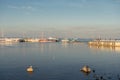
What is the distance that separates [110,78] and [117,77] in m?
1.20

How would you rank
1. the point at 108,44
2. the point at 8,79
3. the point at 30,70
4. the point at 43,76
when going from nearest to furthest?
1. the point at 8,79
2. the point at 43,76
3. the point at 30,70
4. the point at 108,44

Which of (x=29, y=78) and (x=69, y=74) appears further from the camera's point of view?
(x=69, y=74)

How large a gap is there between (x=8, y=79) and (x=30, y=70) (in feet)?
24.1

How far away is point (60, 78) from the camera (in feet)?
122

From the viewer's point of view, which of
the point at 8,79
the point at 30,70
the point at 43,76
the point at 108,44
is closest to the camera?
the point at 8,79

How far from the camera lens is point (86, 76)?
39469 millimetres

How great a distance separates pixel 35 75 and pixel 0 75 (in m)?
5.05

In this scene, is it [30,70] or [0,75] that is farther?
[30,70]

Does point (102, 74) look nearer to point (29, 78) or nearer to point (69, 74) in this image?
point (69, 74)

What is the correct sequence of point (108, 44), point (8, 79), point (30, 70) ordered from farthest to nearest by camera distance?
1. point (108, 44)
2. point (30, 70)
3. point (8, 79)

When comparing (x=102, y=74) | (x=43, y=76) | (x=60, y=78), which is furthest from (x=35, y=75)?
(x=102, y=74)

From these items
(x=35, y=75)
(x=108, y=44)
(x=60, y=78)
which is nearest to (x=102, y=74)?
(x=60, y=78)

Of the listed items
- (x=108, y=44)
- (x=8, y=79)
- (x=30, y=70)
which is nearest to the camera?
(x=8, y=79)

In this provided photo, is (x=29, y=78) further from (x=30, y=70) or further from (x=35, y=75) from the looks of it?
(x=30, y=70)
